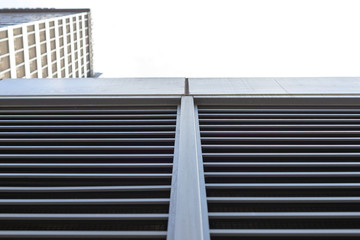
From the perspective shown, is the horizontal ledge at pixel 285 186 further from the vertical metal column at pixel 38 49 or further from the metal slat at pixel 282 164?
the vertical metal column at pixel 38 49

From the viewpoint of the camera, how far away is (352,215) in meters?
2.58

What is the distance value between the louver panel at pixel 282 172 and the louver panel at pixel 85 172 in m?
0.61

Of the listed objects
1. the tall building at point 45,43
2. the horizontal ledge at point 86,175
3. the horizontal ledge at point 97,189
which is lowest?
the horizontal ledge at point 97,189

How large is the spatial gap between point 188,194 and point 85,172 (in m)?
1.42

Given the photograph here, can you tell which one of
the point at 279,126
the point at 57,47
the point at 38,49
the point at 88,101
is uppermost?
the point at 57,47

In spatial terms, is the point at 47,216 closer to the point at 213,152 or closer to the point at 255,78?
the point at 213,152

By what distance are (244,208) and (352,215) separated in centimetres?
97

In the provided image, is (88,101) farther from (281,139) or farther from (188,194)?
(281,139)

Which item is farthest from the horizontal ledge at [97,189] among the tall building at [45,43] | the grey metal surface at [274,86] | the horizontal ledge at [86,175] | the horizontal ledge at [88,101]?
the tall building at [45,43]

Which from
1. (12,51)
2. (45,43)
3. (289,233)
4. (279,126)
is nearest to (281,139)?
(279,126)

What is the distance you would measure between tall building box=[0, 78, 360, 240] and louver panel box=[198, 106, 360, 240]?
14 millimetres

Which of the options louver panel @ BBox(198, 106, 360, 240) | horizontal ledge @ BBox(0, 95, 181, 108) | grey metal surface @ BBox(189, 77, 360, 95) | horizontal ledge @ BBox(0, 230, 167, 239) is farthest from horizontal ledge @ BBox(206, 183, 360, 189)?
grey metal surface @ BBox(189, 77, 360, 95)

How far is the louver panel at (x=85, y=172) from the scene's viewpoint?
2.68 meters

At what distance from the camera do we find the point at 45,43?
2905 cm
